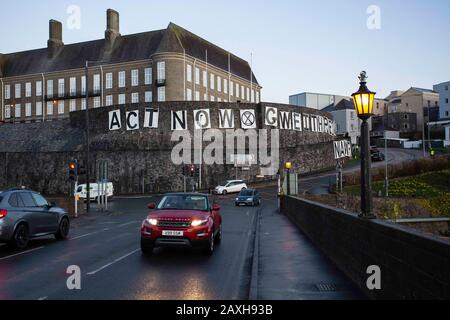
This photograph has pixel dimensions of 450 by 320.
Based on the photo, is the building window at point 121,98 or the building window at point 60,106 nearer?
the building window at point 121,98

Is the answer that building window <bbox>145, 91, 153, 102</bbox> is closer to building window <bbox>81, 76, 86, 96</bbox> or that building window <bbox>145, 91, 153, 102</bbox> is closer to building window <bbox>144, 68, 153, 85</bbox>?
building window <bbox>144, 68, 153, 85</bbox>

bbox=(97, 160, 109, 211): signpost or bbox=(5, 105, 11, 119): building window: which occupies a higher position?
bbox=(5, 105, 11, 119): building window

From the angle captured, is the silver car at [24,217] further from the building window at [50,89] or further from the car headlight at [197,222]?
the building window at [50,89]

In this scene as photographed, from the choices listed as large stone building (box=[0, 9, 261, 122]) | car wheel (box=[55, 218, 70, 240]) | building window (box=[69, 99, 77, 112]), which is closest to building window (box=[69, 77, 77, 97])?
large stone building (box=[0, 9, 261, 122])

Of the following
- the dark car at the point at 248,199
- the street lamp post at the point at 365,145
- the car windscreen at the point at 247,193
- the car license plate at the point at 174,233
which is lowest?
the dark car at the point at 248,199

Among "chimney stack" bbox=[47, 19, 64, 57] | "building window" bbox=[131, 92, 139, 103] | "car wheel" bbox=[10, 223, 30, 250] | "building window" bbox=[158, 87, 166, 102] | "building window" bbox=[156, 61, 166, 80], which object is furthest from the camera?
"chimney stack" bbox=[47, 19, 64, 57]

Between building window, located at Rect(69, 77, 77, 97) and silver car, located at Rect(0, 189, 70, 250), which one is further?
building window, located at Rect(69, 77, 77, 97)

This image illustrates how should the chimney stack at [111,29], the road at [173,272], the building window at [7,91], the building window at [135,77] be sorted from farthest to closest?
the building window at [7,91] → the chimney stack at [111,29] → the building window at [135,77] → the road at [173,272]

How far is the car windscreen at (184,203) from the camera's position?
1291 cm

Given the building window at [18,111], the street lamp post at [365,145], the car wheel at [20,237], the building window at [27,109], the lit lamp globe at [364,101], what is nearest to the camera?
the street lamp post at [365,145]

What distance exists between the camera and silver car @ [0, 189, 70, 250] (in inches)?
504

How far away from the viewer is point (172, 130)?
58750mm

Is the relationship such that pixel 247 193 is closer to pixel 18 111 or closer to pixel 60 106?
pixel 60 106

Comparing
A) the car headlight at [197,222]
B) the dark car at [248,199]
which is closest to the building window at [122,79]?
the dark car at [248,199]
